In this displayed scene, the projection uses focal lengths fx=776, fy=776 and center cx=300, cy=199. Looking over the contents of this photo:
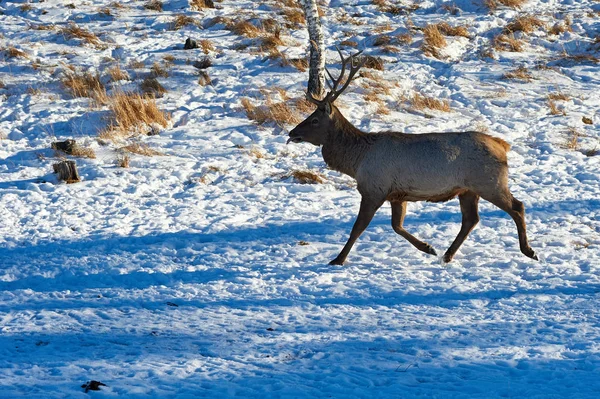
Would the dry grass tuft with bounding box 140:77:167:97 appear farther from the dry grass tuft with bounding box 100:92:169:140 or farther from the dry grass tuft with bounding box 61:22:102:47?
the dry grass tuft with bounding box 61:22:102:47

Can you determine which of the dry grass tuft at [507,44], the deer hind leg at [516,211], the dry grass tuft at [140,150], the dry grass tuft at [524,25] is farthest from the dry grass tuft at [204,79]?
the deer hind leg at [516,211]

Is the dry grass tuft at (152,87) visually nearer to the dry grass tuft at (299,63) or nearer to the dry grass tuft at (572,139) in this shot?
the dry grass tuft at (299,63)

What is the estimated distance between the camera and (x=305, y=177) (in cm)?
1191

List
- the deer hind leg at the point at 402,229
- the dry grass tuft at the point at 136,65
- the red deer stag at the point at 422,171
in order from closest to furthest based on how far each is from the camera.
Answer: the red deer stag at the point at 422,171 → the deer hind leg at the point at 402,229 → the dry grass tuft at the point at 136,65

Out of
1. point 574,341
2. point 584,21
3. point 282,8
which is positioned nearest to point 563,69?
point 584,21

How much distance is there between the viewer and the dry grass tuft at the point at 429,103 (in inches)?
593

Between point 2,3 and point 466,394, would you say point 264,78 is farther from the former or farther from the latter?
point 466,394

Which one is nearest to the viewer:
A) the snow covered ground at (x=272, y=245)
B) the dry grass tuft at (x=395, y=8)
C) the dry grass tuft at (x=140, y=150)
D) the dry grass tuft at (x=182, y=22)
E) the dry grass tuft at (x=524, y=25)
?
the snow covered ground at (x=272, y=245)

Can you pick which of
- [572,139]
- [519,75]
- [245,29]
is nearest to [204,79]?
[245,29]

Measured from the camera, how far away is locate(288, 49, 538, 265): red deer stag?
337 inches

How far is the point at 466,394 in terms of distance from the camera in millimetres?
5488

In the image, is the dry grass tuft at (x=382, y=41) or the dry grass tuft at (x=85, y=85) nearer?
the dry grass tuft at (x=85, y=85)

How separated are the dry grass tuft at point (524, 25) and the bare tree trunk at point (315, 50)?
686 cm

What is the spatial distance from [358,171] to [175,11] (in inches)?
530
